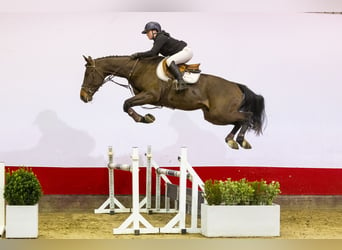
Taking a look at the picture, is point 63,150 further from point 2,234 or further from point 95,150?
point 2,234

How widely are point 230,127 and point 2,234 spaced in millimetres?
2896

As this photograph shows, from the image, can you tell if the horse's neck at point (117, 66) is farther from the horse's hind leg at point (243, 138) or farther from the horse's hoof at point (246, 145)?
the horse's hoof at point (246, 145)

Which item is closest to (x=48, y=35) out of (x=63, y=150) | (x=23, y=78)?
(x=23, y=78)

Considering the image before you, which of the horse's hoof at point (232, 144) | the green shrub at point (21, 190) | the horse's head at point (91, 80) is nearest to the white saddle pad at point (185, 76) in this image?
the horse's head at point (91, 80)

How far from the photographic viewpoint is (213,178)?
8742 millimetres

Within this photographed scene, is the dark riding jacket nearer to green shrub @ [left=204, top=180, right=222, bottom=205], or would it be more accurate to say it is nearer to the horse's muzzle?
the horse's muzzle

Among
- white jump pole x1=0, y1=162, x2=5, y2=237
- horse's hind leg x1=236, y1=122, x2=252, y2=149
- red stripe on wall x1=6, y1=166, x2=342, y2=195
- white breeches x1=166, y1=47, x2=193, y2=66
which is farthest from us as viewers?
red stripe on wall x1=6, y1=166, x2=342, y2=195

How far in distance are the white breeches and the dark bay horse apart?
186 millimetres

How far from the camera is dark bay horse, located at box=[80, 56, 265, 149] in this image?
789 centimetres

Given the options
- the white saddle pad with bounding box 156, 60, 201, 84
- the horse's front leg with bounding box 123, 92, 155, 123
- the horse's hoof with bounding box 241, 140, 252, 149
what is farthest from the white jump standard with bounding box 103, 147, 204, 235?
the horse's hoof with bounding box 241, 140, 252, 149

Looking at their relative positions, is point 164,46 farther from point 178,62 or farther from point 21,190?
point 21,190

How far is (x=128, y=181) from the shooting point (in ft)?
29.3

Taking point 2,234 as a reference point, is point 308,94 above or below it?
above

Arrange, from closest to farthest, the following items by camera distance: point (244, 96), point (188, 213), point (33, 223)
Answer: point (33, 223) → point (188, 213) → point (244, 96)
